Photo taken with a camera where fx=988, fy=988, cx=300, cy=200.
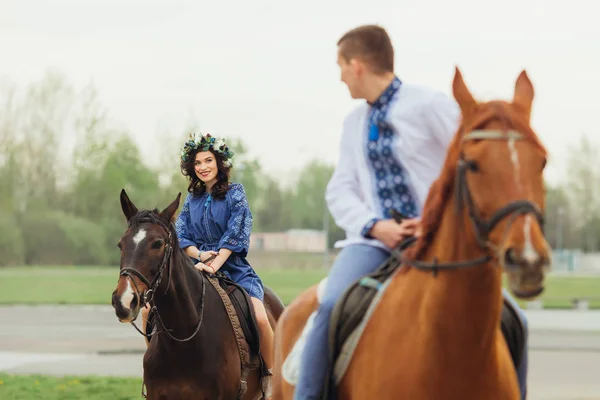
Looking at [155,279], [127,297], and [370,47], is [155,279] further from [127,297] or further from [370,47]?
[370,47]

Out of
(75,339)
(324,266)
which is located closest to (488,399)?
(75,339)

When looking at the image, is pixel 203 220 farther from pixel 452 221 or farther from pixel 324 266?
pixel 324 266

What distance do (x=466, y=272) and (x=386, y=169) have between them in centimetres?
91

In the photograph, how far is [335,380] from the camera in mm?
4695

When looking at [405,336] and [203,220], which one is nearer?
[405,336]

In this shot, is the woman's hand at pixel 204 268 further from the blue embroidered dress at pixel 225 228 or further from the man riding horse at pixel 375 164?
the man riding horse at pixel 375 164

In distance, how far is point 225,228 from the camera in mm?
8672

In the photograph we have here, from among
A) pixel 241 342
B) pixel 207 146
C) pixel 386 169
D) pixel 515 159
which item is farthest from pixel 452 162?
pixel 207 146

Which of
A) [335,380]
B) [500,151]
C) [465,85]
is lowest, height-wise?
[335,380]

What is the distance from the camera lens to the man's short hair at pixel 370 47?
4652mm

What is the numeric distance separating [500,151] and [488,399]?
116 centimetres

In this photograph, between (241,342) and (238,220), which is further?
(238,220)

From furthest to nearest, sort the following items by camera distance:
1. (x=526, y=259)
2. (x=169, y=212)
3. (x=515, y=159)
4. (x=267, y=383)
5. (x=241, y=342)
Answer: (x=267, y=383) → (x=241, y=342) → (x=169, y=212) → (x=515, y=159) → (x=526, y=259)

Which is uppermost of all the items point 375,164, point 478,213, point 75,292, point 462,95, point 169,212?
point 462,95
